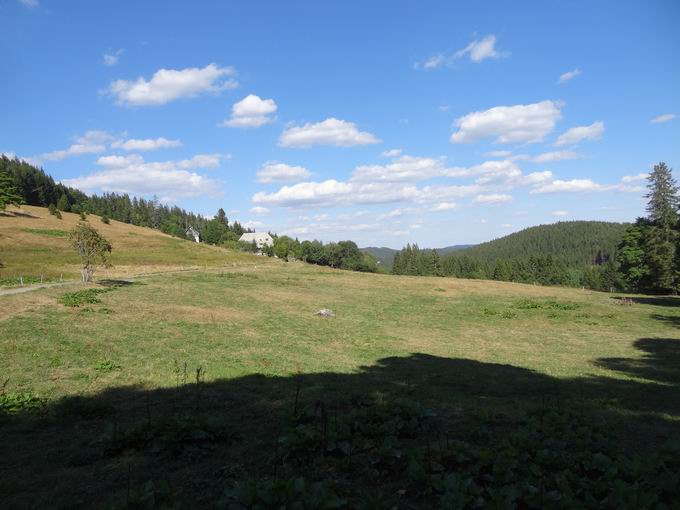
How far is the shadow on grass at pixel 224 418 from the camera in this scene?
5840mm

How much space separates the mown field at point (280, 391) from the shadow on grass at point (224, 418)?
0.14 ft

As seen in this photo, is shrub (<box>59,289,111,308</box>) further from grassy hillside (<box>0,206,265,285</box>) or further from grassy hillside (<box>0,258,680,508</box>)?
grassy hillside (<box>0,206,265,285</box>)

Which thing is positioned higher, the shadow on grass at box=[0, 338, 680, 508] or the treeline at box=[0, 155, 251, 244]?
the treeline at box=[0, 155, 251, 244]

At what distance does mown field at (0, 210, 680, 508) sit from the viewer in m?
5.65

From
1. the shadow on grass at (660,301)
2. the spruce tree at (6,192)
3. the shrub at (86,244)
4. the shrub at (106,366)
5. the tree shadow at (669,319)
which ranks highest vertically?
the spruce tree at (6,192)

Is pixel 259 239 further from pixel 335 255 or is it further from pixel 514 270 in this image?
pixel 514 270

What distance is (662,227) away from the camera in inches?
1949

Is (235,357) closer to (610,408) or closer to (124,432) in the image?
(124,432)

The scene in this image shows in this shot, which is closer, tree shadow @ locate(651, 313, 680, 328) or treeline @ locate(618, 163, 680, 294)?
tree shadow @ locate(651, 313, 680, 328)

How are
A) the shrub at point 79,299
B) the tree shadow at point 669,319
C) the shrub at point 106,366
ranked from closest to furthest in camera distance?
the shrub at point 106,366 → the shrub at point 79,299 → the tree shadow at point 669,319

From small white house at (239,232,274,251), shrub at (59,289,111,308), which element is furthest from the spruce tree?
small white house at (239,232,274,251)

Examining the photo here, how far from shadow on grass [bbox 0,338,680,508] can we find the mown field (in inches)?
1.7

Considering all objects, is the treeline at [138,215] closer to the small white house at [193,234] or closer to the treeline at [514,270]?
the small white house at [193,234]

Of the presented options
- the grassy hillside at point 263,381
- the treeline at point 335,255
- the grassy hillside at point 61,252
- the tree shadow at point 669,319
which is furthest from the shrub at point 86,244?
the treeline at point 335,255
